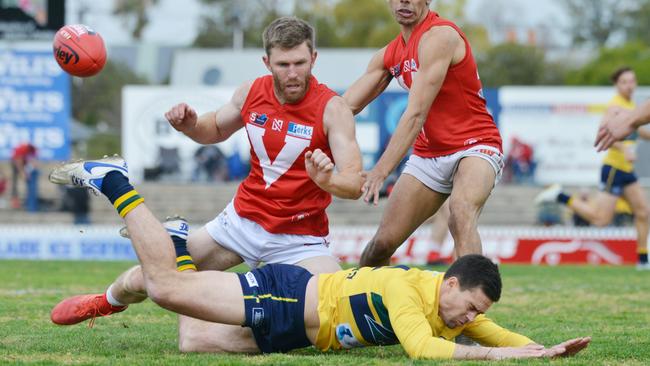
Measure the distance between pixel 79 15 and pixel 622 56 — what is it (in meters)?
28.3

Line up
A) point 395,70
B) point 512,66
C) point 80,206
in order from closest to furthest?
point 395,70
point 80,206
point 512,66

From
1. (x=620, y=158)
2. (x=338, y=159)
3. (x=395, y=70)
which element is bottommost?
(x=620, y=158)

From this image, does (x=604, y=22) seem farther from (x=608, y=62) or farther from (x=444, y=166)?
(x=444, y=166)

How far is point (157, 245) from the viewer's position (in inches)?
252

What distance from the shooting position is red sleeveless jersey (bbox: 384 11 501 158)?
7.58 meters

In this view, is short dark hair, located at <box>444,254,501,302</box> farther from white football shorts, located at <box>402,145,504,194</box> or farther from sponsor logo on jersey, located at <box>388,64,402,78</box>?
sponsor logo on jersey, located at <box>388,64,402,78</box>

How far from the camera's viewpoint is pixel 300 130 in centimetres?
711

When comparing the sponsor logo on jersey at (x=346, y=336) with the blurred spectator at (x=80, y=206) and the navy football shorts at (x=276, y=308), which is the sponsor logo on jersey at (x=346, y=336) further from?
the blurred spectator at (x=80, y=206)

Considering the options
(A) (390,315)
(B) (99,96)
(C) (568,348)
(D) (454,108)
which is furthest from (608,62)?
(A) (390,315)

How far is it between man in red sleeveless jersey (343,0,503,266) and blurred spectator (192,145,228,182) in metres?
25.6

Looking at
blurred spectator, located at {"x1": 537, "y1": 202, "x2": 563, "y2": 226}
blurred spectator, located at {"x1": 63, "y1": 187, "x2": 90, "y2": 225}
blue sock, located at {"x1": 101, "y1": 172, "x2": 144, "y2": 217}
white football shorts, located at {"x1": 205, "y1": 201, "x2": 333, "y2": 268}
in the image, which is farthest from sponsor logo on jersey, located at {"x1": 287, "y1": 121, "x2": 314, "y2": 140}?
blurred spectator, located at {"x1": 537, "y1": 202, "x2": 563, "y2": 226}

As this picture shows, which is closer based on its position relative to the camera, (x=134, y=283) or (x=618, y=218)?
(x=134, y=283)

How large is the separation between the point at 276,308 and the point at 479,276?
121 centimetres

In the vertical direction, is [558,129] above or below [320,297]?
below
